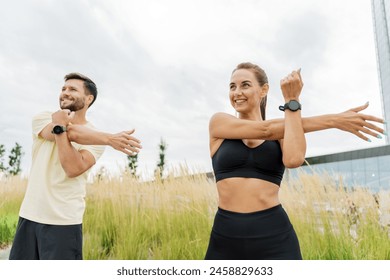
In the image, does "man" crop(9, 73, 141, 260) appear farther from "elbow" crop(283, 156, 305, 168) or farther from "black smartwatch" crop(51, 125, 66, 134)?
"elbow" crop(283, 156, 305, 168)

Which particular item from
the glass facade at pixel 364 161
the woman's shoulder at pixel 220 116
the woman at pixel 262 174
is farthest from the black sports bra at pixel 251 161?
the glass facade at pixel 364 161

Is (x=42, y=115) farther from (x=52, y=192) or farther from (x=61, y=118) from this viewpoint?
(x=52, y=192)

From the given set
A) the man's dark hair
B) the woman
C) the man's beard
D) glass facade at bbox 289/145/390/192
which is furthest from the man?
glass facade at bbox 289/145/390/192

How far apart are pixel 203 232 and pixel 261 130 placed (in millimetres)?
1540

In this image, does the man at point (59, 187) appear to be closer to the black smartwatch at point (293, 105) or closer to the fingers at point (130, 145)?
the fingers at point (130, 145)

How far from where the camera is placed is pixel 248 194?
1597 mm

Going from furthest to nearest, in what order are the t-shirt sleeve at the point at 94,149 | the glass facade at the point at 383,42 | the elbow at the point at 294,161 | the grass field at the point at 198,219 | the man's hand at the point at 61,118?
1. the glass facade at the point at 383,42
2. the grass field at the point at 198,219
3. the t-shirt sleeve at the point at 94,149
4. the man's hand at the point at 61,118
5. the elbow at the point at 294,161

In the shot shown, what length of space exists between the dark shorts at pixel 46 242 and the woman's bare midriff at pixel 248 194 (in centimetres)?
91

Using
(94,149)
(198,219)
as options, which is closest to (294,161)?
(94,149)

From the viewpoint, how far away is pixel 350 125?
1638 mm

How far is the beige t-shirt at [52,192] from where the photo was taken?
186 centimetres

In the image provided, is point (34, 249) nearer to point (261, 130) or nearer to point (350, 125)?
point (261, 130)

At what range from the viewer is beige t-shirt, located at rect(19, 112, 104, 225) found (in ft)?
6.09
